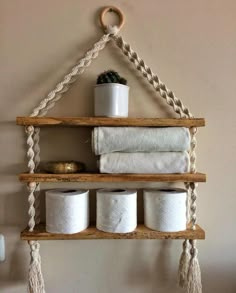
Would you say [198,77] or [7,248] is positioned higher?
[198,77]

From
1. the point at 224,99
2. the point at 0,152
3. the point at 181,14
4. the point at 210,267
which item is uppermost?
the point at 181,14

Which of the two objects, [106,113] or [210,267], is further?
[210,267]

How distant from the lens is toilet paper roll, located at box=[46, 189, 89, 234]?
63 centimetres

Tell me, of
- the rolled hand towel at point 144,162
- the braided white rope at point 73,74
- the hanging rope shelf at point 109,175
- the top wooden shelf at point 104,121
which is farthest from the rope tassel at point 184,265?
the braided white rope at point 73,74

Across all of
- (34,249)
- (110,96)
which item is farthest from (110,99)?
(34,249)

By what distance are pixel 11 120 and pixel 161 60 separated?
18.0 inches

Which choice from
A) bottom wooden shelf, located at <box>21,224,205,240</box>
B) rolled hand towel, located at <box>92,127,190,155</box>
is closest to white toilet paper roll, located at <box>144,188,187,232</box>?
bottom wooden shelf, located at <box>21,224,205,240</box>

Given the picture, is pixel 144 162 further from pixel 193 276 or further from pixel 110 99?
pixel 193 276

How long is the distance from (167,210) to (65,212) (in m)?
0.25

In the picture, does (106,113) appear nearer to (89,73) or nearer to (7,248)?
(89,73)

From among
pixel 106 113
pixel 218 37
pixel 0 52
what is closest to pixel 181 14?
pixel 218 37

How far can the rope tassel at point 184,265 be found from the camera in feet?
2.28

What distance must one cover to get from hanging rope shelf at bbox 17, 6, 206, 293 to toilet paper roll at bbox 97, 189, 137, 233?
0.06 feet

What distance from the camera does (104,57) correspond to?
74cm
